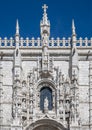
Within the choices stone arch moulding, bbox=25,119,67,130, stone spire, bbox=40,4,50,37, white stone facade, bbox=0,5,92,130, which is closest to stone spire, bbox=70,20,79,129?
white stone facade, bbox=0,5,92,130

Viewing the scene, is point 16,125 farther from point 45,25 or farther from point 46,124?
point 45,25

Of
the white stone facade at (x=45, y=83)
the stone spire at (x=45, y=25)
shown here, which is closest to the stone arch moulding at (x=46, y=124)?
the white stone facade at (x=45, y=83)

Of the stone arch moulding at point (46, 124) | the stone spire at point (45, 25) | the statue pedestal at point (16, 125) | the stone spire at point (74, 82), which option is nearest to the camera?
the statue pedestal at point (16, 125)

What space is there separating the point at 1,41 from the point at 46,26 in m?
2.79

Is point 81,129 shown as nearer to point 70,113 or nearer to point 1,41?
point 70,113

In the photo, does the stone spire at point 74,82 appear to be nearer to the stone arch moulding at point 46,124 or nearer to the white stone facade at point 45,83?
the white stone facade at point 45,83

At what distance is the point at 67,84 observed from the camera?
84.9 feet

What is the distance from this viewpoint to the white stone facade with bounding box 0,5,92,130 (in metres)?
25.2

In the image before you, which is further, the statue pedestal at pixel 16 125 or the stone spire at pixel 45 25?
the stone spire at pixel 45 25

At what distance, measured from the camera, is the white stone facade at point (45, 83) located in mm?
25188

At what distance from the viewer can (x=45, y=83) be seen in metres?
26.0

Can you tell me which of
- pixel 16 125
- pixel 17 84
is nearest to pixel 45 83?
pixel 17 84

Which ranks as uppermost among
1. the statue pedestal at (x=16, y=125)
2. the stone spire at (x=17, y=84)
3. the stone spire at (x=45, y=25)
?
the stone spire at (x=45, y=25)

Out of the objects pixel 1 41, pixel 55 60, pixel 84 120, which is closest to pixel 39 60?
pixel 55 60
